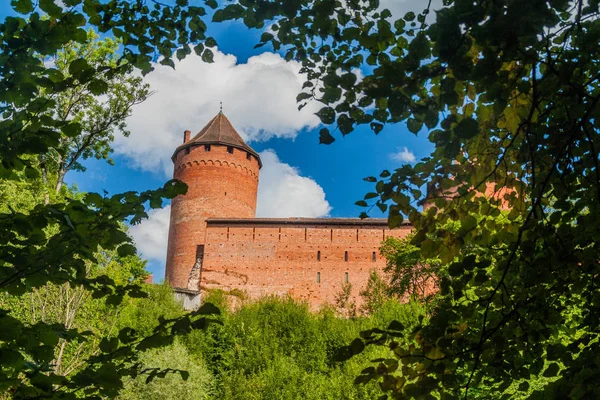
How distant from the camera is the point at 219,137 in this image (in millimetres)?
38750

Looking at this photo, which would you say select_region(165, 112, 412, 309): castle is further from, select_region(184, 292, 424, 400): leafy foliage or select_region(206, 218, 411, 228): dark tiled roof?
select_region(184, 292, 424, 400): leafy foliage

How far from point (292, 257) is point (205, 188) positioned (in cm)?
710

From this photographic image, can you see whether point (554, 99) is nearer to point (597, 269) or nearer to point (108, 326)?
point (597, 269)

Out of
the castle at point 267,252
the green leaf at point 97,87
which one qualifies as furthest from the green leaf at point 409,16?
the castle at point 267,252

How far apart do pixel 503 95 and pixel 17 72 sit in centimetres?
260

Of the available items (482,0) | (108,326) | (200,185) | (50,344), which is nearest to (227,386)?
(108,326)

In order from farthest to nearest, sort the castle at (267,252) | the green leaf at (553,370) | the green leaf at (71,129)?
1. the castle at (267,252)
2. the green leaf at (71,129)
3. the green leaf at (553,370)

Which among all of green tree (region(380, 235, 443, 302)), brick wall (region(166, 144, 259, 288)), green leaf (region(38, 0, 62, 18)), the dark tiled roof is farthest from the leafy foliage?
green leaf (region(38, 0, 62, 18))

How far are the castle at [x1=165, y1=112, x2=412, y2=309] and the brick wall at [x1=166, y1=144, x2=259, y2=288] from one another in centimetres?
6

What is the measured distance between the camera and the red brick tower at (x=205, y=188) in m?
35.3

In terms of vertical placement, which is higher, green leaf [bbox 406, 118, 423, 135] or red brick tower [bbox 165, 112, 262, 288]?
red brick tower [bbox 165, 112, 262, 288]

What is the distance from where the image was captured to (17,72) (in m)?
3.54

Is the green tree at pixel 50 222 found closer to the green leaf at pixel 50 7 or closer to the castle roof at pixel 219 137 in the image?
the green leaf at pixel 50 7

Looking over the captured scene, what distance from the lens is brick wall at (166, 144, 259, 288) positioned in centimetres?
3534
